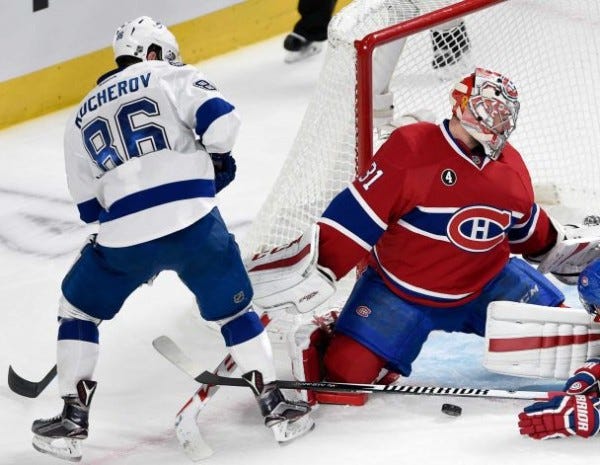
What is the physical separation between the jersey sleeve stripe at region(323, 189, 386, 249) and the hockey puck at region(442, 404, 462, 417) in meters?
0.38

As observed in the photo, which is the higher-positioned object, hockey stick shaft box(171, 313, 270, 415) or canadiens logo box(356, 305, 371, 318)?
canadiens logo box(356, 305, 371, 318)

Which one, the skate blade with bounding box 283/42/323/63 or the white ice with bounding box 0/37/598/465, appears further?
the skate blade with bounding box 283/42/323/63

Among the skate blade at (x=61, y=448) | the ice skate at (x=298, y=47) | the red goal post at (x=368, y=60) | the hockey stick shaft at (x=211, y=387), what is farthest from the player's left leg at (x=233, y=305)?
the ice skate at (x=298, y=47)

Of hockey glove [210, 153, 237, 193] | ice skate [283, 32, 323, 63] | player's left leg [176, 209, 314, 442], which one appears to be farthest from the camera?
ice skate [283, 32, 323, 63]

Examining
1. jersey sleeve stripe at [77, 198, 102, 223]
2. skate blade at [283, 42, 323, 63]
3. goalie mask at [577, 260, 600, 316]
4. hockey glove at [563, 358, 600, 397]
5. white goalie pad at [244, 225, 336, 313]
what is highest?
jersey sleeve stripe at [77, 198, 102, 223]

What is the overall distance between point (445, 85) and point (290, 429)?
1300 mm

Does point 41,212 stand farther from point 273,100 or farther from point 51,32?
point 273,100

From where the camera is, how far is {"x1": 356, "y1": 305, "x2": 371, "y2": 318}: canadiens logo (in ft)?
11.6

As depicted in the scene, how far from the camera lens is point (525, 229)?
142 inches

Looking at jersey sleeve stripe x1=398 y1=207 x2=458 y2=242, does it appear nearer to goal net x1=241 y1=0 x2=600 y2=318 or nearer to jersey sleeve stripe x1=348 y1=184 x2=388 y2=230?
jersey sleeve stripe x1=348 y1=184 x2=388 y2=230

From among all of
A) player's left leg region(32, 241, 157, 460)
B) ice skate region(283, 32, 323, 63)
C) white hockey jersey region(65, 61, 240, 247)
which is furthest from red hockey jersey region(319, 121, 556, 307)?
ice skate region(283, 32, 323, 63)

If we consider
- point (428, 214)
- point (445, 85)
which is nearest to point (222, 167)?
point (428, 214)

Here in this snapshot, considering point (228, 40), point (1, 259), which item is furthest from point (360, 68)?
point (228, 40)

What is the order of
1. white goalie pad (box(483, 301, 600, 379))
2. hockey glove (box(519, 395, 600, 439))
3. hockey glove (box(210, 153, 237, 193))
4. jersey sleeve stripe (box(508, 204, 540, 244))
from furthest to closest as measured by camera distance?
1. jersey sleeve stripe (box(508, 204, 540, 244))
2. white goalie pad (box(483, 301, 600, 379))
3. hockey glove (box(210, 153, 237, 193))
4. hockey glove (box(519, 395, 600, 439))
